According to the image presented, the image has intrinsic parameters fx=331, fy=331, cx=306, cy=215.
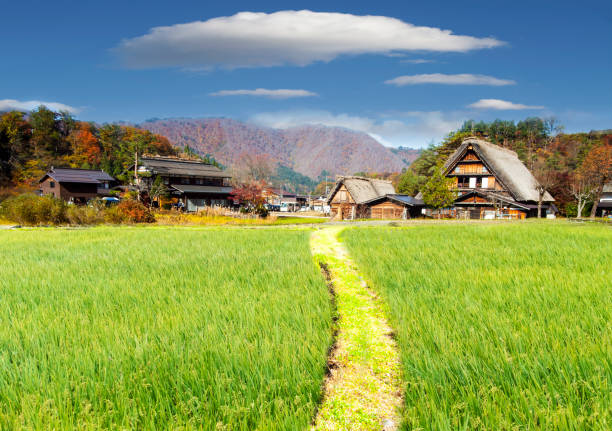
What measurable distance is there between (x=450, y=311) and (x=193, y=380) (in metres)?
3.24

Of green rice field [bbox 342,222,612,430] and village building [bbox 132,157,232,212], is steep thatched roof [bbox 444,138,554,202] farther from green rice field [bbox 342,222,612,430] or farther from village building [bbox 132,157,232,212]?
green rice field [bbox 342,222,612,430]

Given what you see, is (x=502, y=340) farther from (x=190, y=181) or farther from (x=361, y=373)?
(x=190, y=181)

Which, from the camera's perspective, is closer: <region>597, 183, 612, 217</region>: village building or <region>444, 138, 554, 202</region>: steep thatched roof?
<region>444, 138, 554, 202</region>: steep thatched roof

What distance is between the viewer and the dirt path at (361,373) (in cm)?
262

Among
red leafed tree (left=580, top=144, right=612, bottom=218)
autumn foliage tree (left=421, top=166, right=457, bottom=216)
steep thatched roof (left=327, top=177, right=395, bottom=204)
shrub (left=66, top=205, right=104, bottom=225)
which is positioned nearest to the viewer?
shrub (left=66, top=205, right=104, bottom=225)

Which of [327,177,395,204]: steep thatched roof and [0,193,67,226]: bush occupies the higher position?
[327,177,395,204]: steep thatched roof

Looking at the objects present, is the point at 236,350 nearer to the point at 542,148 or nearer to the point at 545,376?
the point at 545,376

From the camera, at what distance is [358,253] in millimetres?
8844

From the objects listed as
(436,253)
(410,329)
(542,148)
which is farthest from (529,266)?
(542,148)

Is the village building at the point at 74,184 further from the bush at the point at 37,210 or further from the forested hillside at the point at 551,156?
the forested hillside at the point at 551,156

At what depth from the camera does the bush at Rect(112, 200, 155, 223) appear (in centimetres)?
2056

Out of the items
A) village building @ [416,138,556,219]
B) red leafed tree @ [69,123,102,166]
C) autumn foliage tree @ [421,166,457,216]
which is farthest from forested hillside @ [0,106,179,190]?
village building @ [416,138,556,219]

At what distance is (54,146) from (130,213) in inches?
1919

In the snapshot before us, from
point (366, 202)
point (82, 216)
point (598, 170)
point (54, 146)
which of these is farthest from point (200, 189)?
point (598, 170)
